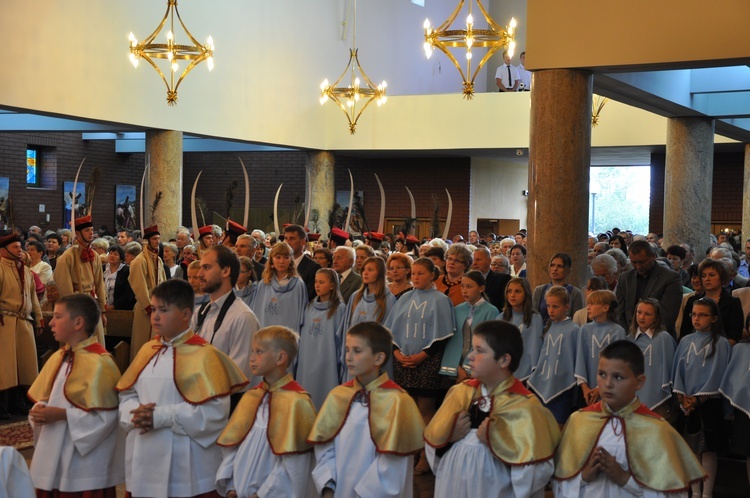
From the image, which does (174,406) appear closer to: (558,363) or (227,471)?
(227,471)

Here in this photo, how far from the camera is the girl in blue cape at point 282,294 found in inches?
253

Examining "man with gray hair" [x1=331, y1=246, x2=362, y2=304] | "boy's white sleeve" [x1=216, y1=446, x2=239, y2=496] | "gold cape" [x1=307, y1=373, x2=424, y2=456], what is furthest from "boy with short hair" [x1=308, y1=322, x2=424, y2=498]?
"man with gray hair" [x1=331, y1=246, x2=362, y2=304]

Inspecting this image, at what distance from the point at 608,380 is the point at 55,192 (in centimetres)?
1864

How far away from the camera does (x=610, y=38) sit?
7902 mm

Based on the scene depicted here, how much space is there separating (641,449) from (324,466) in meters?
1.28

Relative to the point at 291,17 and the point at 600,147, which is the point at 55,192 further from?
the point at 600,147

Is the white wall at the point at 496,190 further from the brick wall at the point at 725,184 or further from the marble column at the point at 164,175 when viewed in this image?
the marble column at the point at 164,175

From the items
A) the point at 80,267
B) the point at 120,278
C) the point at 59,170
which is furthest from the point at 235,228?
the point at 59,170

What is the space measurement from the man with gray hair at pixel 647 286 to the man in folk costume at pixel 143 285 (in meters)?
4.30

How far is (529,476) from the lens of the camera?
11.3ft

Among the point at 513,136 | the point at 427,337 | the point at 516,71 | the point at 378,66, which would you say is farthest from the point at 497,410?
the point at 378,66

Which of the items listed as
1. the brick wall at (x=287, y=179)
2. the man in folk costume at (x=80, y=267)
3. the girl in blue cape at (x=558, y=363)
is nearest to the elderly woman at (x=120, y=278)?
the man in folk costume at (x=80, y=267)

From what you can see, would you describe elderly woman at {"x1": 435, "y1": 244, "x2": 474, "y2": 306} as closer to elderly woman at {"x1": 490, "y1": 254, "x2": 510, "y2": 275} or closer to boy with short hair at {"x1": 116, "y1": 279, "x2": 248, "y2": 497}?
elderly woman at {"x1": 490, "y1": 254, "x2": 510, "y2": 275}

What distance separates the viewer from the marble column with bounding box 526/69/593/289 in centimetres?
805
